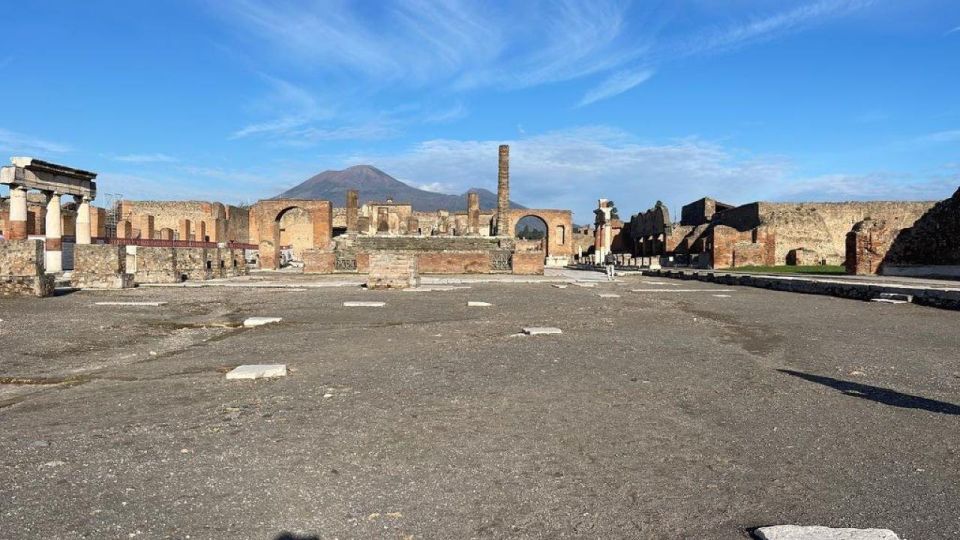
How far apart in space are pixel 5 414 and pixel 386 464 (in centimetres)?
279

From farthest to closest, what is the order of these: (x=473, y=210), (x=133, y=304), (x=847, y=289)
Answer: (x=473, y=210) < (x=847, y=289) < (x=133, y=304)

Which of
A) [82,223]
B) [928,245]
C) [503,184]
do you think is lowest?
[928,245]

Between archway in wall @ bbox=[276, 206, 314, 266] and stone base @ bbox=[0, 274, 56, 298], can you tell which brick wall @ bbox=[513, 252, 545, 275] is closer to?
stone base @ bbox=[0, 274, 56, 298]

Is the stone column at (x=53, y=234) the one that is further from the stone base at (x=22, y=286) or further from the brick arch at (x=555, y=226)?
the brick arch at (x=555, y=226)

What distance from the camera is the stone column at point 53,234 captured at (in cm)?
1944

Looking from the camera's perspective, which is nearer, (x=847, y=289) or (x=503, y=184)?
(x=847, y=289)

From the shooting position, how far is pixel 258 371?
5301mm

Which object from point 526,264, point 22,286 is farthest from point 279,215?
point 22,286

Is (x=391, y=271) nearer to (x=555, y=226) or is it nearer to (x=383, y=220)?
(x=383, y=220)

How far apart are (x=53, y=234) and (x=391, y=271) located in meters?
11.1

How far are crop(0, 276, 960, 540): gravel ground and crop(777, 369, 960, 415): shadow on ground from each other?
1.2 inches

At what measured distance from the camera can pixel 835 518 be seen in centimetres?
250

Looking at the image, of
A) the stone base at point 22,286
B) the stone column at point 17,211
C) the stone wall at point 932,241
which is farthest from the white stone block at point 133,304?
the stone wall at point 932,241

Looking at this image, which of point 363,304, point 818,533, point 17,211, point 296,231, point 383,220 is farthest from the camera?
point 296,231
